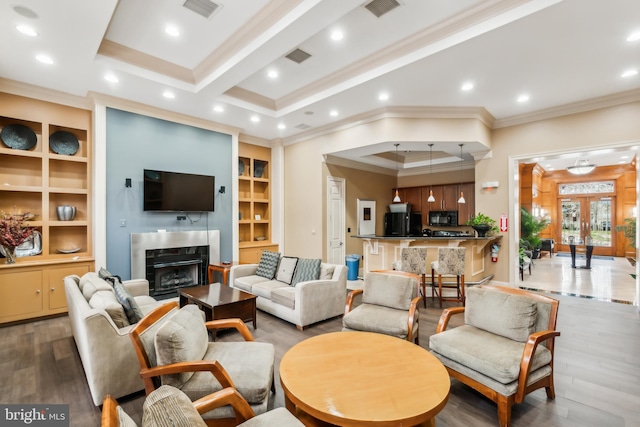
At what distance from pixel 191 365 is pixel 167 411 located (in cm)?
84

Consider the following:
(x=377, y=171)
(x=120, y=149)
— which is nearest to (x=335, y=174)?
(x=377, y=171)

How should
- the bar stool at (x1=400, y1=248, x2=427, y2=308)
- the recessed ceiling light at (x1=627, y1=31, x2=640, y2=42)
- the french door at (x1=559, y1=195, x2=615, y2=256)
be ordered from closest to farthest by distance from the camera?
the recessed ceiling light at (x1=627, y1=31, x2=640, y2=42) → the bar stool at (x1=400, y1=248, x2=427, y2=308) → the french door at (x1=559, y1=195, x2=615, y2=256)

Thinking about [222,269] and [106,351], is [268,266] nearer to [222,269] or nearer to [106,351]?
[222,269]

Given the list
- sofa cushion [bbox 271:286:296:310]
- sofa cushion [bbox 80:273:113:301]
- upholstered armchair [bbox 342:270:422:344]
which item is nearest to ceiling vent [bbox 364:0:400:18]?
upholstered armchair [bbox 342:270:422:344]

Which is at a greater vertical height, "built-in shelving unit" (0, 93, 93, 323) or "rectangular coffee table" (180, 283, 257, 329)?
"built-in shelving unit" (0, 93, 93, 323)

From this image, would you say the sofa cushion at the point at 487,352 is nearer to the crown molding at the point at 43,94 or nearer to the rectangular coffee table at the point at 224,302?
the rectangular coffee table at the point at 224,302

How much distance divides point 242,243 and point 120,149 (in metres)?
2.98

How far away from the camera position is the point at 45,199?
4.52 meters

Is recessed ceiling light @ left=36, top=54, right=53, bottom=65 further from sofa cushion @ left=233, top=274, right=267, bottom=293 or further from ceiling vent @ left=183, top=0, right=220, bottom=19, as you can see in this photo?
sofa cushion @ left=233, top=274, right=267, bottom=293

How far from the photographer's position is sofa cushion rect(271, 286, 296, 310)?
393 cm

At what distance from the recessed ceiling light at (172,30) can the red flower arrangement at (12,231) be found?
10.7ft

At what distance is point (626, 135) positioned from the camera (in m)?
4.79

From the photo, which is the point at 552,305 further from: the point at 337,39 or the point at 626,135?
the point at 626,135

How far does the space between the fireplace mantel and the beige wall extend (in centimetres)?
185
